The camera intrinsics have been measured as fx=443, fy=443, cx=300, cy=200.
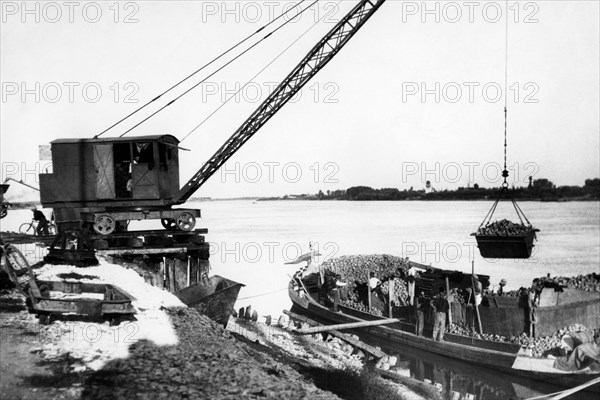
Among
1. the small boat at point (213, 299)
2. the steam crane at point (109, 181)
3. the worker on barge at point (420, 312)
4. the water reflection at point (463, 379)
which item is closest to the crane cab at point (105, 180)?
the steam crane at point (109, 181)

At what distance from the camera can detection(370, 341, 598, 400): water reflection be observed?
1327cm

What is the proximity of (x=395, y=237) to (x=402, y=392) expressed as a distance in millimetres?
54917

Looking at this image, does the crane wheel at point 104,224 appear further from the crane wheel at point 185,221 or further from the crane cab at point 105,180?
the crane wheel at point 185,221

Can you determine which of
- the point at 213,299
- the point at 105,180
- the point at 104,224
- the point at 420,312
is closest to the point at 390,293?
the point at 420,312

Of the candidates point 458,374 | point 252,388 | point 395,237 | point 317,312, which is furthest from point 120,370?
point 395,237

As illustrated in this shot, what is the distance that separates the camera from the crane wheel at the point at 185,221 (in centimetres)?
1534

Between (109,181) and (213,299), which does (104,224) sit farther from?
(213,299)

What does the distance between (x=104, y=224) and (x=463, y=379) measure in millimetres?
12982

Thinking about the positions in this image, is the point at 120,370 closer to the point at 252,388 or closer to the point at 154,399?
the point at 154,399

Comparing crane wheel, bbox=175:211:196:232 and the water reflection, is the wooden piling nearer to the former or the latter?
the water reflection

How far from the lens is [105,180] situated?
47.8 feet

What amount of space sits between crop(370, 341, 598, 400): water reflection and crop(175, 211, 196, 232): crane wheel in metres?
8.68

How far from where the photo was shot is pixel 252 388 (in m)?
6.13

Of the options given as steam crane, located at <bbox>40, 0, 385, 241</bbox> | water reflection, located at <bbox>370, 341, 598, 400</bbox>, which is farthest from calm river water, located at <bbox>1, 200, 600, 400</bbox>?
steam crane, located at <bbox>40, 0, 385, 241</bbox>
